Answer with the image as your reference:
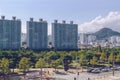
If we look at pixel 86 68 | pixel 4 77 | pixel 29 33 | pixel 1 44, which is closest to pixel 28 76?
pixel 4 77

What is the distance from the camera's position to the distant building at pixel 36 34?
86.2m

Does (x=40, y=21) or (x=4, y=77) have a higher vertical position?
(x=40, y=21)

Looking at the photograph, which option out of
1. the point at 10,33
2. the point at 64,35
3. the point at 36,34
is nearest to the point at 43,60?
the point at 10,33

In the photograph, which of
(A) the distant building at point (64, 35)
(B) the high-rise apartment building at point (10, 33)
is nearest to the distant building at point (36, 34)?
(B) the high-rise apartment building at point (10, 33)

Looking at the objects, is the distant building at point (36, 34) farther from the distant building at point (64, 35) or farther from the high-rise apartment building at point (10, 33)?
the distant building at point (64, 35)

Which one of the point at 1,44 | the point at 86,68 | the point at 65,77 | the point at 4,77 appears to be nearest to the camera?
the point at 4,77

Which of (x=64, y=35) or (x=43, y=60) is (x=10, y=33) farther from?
(x=43, y=60)

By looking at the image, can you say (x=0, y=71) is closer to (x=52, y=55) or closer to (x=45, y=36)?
(x=52, y=55)

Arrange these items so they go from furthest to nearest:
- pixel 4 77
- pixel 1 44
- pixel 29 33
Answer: pixel 29 33, pixel 1 44, pixel 4 77

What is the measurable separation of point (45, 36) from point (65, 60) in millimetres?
39039

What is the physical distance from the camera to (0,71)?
37562mm

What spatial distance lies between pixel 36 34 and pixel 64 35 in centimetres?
1223

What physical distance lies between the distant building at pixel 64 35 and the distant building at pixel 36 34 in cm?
481

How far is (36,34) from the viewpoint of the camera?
87.7 m
